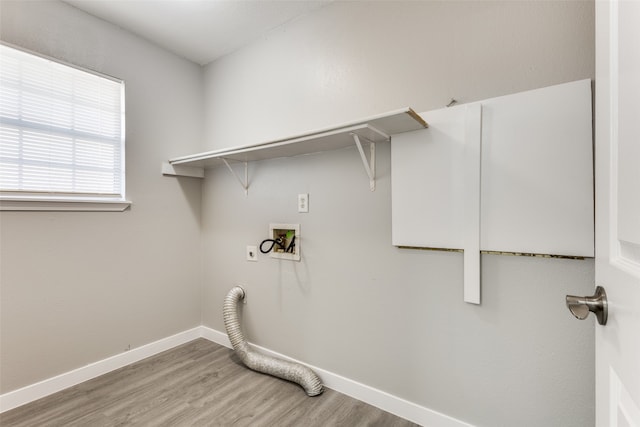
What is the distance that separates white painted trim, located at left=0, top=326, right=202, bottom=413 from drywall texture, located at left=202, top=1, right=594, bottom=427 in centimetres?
42

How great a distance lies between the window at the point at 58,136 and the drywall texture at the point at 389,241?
77 cm

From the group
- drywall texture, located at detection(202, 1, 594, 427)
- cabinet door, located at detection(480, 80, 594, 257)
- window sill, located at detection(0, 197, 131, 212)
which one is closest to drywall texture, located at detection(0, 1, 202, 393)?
window sill, located at detection(0, 197, 131, 212)

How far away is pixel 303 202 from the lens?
192cm

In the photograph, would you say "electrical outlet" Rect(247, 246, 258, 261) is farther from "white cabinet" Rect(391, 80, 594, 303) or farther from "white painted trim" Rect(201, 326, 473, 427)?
"white cabinet" Rect(391, 80, 594, 303)

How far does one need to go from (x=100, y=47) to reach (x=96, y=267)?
1522mm

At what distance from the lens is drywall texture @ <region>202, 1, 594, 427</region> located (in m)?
1.18

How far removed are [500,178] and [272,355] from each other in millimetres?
1858

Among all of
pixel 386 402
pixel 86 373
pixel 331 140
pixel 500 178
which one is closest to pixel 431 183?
pixel 500 178

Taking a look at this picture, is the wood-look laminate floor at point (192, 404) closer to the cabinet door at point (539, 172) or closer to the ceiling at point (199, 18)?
the cabinet door at point (539, 172)

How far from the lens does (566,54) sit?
114cm

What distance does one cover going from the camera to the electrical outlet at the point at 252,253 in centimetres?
220

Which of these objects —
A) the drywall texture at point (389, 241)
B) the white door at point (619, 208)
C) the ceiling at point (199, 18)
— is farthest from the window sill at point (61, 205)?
the white door at point (619, 208)

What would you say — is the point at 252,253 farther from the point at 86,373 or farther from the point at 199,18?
the point at 199,18

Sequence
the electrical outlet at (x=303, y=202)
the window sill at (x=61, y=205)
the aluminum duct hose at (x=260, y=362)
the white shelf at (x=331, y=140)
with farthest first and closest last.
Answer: the electrical outlet at (x=303, y=202) < the aluminum duct hose at (x=260, y=362) < the window sill at (x=61, y=205) < the white shelf at (x=331, y=140)
